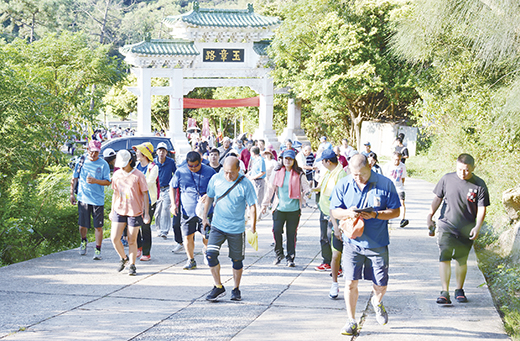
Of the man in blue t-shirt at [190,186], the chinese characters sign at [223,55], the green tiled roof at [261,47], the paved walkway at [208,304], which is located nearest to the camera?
the paved walkway at [208,304]

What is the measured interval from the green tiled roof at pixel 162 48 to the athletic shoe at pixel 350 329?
20.5m

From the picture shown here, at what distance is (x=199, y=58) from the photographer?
82.8ft

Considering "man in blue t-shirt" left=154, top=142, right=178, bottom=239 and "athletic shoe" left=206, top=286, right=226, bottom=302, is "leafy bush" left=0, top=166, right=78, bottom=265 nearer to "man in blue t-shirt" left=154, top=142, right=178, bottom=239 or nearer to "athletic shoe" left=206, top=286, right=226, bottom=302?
"man in blue t-shirt" left=154, top=142, right=178, bottom=239

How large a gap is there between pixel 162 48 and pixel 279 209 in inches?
725

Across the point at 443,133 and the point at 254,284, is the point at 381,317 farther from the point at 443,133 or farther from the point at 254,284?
the point at 443,133

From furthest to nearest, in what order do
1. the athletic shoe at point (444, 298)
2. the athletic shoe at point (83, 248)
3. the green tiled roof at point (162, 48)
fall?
the green tiled roof at point (162, 48) < the athletic shoe at point (83, 248) < the athletic shoe at point (444, 298)

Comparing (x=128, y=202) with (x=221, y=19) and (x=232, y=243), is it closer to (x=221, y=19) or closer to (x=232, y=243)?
(x=232, y=243)

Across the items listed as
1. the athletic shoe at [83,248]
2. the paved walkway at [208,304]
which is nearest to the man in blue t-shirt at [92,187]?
the athletic shoe at [83,248]

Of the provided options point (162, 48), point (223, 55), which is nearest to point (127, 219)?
point (162, 48)

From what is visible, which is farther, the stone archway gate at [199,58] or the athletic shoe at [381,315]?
the stone archway gate at [199,58]

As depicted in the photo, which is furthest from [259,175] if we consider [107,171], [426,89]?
[426,89]

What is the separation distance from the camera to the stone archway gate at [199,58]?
2419 cm

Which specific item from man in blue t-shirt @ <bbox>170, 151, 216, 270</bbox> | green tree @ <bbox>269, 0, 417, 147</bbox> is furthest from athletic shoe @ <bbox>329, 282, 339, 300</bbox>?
green tree @ <bbox>269, 0, 417, 147</bbox>

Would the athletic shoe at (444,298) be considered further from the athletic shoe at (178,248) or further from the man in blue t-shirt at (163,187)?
the man in blue t-shirt at (163,187)
